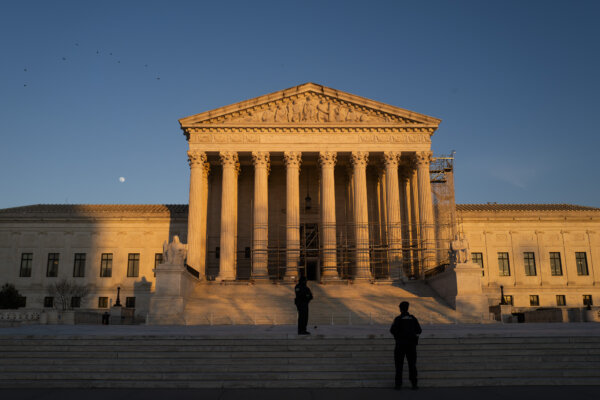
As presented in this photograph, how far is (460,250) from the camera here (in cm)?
3123

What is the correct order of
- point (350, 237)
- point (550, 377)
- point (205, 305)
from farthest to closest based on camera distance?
point (350, 237) < point (205, 305) < point (550, 377)

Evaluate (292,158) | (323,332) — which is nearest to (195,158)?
(292,158)

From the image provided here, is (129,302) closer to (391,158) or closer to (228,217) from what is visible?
(228,217)

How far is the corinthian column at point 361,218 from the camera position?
39469 millimetres

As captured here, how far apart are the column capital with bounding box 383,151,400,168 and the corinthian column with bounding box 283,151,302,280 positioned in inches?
265

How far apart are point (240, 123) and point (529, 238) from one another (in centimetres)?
2741

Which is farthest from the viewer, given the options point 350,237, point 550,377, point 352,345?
point 350,237

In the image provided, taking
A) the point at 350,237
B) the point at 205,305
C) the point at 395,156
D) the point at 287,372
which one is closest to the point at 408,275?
the point at 350,237

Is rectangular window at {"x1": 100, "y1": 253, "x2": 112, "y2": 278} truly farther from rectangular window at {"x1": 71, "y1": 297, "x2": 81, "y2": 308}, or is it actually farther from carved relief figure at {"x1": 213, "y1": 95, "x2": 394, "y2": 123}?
carved relief figure at {"x1": 213, "y1": 95, "x2": 394, "y2": 123}

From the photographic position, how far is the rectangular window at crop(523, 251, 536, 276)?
45906 millimetres

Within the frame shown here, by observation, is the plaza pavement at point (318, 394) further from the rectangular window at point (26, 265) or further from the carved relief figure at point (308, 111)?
the rectangular window at point (26, 265)

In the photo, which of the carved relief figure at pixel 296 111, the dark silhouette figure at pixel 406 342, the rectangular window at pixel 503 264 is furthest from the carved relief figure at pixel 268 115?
the dark silhouette figure at pixel 406 342

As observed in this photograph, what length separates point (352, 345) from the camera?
47.7 ft

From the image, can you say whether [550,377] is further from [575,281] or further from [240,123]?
[575,281]
